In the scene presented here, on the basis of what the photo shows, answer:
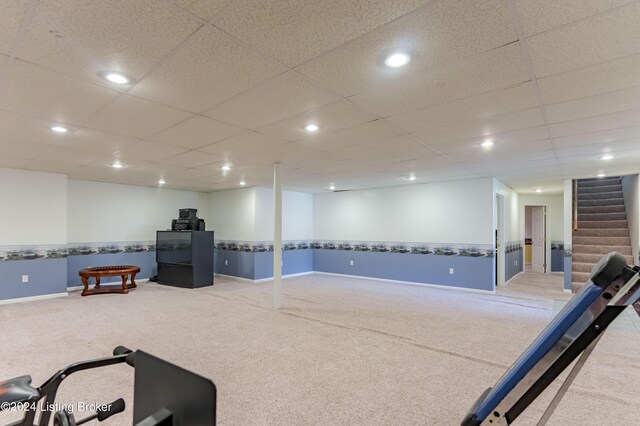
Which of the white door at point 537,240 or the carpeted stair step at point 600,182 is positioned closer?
the carpeted stair step at point 600,182

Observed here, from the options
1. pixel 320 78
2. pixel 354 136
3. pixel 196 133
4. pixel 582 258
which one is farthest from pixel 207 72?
pixel 582 258

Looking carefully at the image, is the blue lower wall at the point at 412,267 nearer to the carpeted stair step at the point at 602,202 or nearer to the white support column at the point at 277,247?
the white support column at the point at 277,247

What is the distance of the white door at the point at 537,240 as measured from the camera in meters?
10.1

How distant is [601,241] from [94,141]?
30.3ft

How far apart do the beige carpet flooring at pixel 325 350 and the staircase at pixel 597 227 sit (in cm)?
161

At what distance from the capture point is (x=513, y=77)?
2.13m

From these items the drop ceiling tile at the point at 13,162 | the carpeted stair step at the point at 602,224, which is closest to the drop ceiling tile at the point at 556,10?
the drop ceiling tile at the point at 13,162

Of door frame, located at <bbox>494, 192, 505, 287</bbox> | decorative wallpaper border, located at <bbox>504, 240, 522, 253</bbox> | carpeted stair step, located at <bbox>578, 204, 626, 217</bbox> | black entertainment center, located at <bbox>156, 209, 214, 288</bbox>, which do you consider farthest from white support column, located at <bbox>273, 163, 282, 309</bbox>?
carpeted stair step, located at <bbox>578, 204, 626, 217</bbox>

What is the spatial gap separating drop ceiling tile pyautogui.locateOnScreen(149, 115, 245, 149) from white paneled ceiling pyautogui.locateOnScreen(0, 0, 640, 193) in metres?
0.02

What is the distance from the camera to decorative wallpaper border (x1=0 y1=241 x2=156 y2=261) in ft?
18.3

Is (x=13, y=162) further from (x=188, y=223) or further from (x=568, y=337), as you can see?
(x=568, y=337)

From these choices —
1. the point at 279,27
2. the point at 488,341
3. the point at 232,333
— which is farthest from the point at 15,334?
the point at 488,341

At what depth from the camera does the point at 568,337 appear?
3.30ft

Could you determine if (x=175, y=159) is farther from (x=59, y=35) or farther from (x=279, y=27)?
(x=279, y=27)
